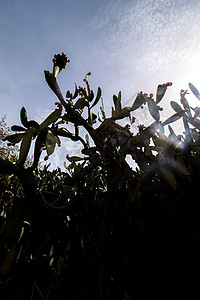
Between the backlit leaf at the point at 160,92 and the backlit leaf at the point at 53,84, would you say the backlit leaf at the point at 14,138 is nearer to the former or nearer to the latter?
the backlit leaf at the point at 53,84

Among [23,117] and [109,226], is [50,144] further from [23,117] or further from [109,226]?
[109,226]

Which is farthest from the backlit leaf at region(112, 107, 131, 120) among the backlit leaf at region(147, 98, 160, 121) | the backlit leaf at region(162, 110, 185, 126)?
the backlit leaf at region(162, 110, 185, 126)

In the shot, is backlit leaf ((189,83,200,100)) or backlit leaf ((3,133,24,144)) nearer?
backlit leaf ((3,133,24,144))

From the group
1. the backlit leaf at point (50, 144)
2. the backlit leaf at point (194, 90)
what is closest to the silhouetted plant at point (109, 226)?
the backlit leaf at point (50, 144)

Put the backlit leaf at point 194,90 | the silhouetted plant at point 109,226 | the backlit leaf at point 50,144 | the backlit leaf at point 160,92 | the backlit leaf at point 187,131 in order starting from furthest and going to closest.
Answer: the backlit leaf at point 194,90 → the backlit leaf at point 160,92 → the backlit leaf at point 187,131 → the backlit leaf at point 50,144 → the silhouetted plant at point 109,226

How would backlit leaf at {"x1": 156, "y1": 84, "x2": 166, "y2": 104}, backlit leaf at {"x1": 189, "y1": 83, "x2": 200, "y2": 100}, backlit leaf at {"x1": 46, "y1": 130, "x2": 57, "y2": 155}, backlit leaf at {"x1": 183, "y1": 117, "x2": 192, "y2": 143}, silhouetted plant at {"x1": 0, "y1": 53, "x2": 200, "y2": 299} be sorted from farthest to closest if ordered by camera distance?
backlit leaf at {"x1": 189, "y1": 83, "x2": 200, "y2": 100}
backlit leaf at {"x1": 156, "y1": 84, "x2": 166, "y2": 104}
backlit leaf at {"x1": 183, "y1": 117, "x2": 192, "y2": 143}
backlit leaf at {"x1": 46, "y1": 130, "x2": 57, "y2": 155}
silhouetted plant at {"x1": 0, "y1": 53, "x2": 200, "y2": 299}

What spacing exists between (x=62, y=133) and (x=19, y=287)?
0.88 meters

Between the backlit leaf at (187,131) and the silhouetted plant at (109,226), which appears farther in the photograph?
the backlit leaf at (187,131)

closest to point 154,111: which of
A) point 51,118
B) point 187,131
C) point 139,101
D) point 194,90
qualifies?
point 139,101

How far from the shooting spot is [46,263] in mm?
953

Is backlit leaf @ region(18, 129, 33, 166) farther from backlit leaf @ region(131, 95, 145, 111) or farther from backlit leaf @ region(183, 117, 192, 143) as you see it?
backlit leaf @ region(183, 117, 192, 143)

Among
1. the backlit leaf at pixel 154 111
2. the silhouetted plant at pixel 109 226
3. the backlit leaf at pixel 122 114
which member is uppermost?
the backlit leaf at pixel 122 114

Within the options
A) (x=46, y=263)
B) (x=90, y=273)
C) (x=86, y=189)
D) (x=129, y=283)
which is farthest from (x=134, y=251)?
A: (x=86, y=189)

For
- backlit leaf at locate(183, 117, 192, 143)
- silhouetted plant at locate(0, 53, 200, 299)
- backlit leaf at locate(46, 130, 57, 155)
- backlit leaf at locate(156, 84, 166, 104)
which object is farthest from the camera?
backlit leaf at locate(156, 84, 166, 104)
